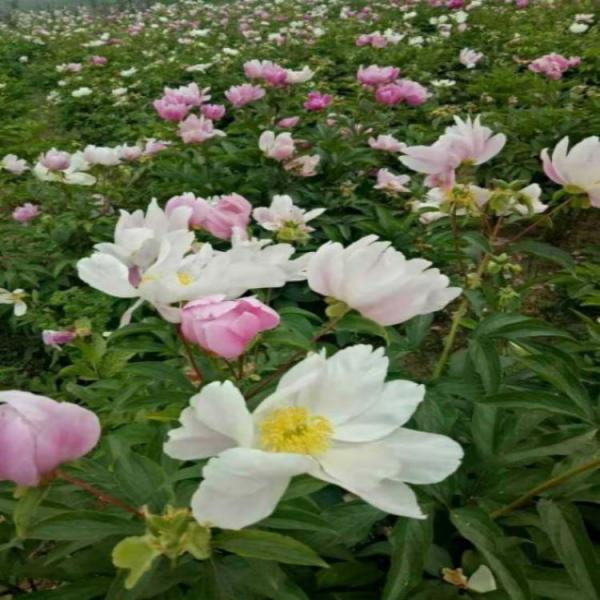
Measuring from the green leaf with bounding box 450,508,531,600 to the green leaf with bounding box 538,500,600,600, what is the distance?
62mm

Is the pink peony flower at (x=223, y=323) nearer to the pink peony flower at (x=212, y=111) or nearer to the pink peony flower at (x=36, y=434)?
the pink peony flower at (x=36, y=434)

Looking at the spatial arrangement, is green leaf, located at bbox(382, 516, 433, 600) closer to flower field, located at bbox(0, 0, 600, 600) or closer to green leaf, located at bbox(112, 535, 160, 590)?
flower field, located at bbox(0, 0, 600, 600)

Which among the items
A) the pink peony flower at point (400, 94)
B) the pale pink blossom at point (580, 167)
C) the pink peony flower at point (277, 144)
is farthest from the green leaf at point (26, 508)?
the pink peony flower at point (400, 94)

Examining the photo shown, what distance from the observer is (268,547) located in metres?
0.70

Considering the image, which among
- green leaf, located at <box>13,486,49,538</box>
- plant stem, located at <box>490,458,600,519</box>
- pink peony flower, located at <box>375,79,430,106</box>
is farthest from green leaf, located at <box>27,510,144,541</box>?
pink peony flower, located at <box>375,79,430,106</box>

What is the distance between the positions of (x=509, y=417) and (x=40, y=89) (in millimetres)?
7608

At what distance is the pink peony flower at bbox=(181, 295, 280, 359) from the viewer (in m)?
0.75

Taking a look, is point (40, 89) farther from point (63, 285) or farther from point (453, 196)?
point (453, 196)

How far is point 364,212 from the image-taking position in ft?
9.80

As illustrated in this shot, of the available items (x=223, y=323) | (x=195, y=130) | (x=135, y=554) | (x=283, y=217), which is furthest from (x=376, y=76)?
(x=135, y=554)

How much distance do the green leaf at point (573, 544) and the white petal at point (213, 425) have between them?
0.48 m

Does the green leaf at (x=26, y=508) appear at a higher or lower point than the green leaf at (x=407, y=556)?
higher

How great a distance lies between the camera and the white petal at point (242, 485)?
567mm

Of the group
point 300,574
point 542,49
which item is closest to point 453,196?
point 300,574
